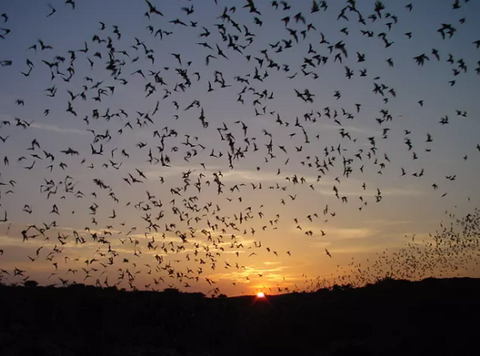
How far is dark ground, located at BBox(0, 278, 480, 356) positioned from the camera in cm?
2157

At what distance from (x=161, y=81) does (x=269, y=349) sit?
40.5 ft

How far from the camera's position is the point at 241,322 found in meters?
25.1

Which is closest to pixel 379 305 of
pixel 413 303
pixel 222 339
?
pixel 413 303

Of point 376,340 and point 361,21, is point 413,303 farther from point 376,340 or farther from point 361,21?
point 361,21

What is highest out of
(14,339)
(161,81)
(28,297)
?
(161,81)

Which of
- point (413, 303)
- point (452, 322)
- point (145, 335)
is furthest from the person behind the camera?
point (413, 303)

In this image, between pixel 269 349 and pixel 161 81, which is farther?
pixel 269 349

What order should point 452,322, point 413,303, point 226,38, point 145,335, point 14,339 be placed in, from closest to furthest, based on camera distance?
point 14,339
point 226,38
point 145,335
point 452,322
point 413,303

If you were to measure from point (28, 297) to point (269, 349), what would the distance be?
10608mm

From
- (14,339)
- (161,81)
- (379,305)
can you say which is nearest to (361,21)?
(161,81)

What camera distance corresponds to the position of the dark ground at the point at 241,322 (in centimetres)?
2157

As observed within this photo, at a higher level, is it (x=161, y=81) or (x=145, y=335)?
(x=161, y=81)

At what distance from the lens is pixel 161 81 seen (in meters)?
22.0

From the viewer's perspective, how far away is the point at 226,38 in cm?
2086
